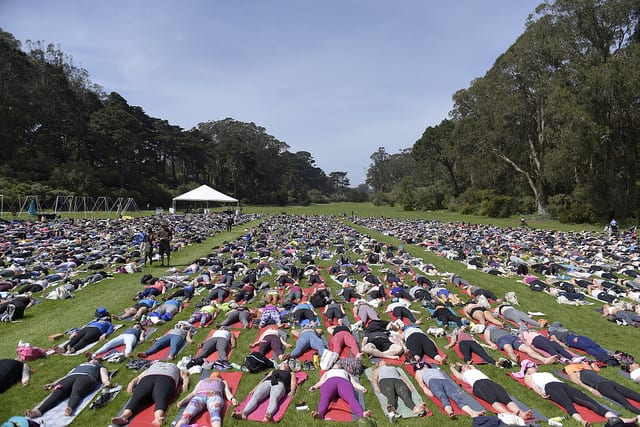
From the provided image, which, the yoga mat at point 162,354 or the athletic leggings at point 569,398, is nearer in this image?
the athletic leggings at point 569,398

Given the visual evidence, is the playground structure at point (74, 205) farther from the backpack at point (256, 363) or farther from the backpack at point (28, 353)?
the backpack at point (256, 363)

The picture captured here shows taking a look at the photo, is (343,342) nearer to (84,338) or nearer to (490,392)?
(490,392)

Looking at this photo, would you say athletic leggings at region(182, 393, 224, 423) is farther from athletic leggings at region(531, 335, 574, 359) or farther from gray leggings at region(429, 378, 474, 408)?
athletic leggings at region(531, 335, 574, 359)

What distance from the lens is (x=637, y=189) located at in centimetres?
3161

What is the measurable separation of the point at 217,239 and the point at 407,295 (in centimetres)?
1680

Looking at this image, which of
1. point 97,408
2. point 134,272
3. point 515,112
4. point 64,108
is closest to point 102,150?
point 64,108

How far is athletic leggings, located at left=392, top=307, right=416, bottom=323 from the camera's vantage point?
27.7 feet

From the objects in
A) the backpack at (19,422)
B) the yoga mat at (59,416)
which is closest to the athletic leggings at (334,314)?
the yoga mat at (59,416)

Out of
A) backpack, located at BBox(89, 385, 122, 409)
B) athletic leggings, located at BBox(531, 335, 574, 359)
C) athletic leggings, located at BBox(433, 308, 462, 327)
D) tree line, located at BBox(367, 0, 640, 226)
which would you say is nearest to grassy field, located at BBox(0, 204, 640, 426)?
backpack, located at BBox(89, 385, 122, 409)

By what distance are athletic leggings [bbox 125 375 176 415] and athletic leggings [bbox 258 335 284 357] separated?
1941mm

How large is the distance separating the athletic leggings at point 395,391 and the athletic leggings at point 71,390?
4257 mm

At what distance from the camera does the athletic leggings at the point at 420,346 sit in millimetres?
6641

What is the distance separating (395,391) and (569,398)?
93.7 inches

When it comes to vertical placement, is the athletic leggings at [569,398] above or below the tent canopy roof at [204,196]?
below
